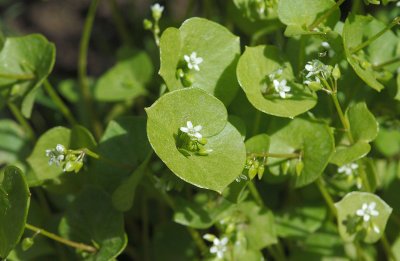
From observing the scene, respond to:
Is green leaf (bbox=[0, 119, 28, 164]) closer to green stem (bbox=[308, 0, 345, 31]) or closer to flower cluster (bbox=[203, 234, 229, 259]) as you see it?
flower cluster (bbox=[203, 234, 229, 259])

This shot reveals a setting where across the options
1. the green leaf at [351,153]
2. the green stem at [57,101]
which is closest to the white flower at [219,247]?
the green leaf at [351,153]

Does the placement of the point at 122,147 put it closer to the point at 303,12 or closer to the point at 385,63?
the point at 303,12

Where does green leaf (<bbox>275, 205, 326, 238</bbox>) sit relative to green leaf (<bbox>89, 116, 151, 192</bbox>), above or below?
below

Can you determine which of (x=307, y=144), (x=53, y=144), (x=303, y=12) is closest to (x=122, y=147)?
(x=53, y=144)

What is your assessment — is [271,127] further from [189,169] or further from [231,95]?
[189,169]

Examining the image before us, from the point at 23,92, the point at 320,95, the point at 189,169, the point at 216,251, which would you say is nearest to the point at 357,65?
the point at 320,95

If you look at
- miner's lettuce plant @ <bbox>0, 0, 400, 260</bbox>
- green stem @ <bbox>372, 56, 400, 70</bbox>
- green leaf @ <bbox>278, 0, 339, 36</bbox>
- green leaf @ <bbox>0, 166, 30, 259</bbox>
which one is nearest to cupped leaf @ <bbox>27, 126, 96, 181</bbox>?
miner's lettuce plant @ <bbox>0, 0, 400, 260</bbox>
